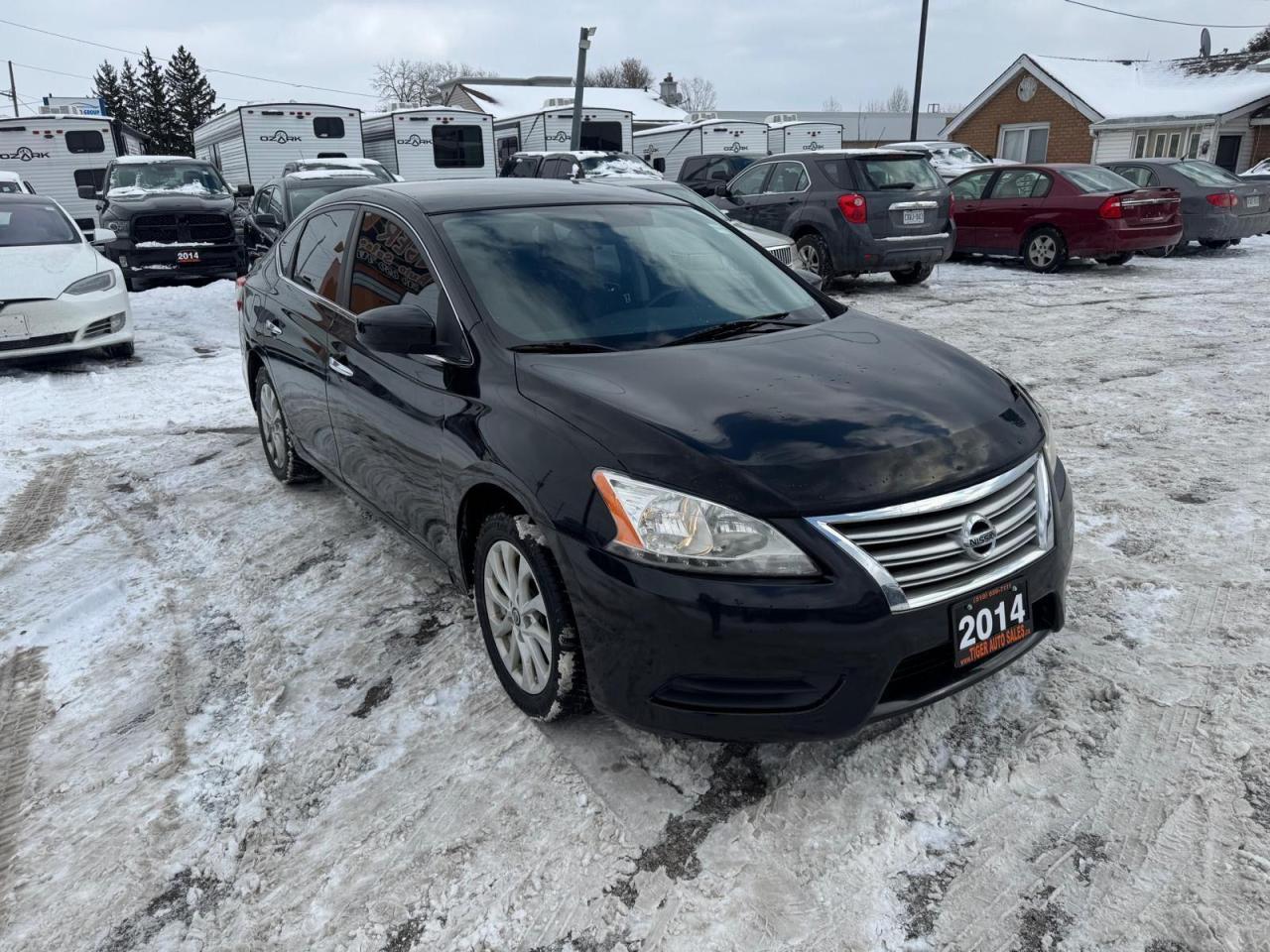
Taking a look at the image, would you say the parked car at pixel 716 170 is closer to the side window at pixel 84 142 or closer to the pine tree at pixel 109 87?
the side window at pixel 84 142

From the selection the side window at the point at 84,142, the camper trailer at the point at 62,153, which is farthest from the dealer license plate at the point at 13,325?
the side window at the point at 84,142

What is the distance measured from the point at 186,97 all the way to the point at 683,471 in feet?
213

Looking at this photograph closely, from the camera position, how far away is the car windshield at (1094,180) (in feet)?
42.5

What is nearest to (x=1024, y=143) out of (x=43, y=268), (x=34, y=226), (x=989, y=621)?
(x=34, y=226)

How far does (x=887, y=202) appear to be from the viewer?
11.6m

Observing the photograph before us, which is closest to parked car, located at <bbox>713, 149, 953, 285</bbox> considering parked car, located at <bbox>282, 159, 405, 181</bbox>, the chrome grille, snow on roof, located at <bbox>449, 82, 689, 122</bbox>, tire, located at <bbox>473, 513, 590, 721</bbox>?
parked car, located at <bbox>282, 159, 405, 181</bbox>

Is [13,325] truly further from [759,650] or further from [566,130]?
[566,130]

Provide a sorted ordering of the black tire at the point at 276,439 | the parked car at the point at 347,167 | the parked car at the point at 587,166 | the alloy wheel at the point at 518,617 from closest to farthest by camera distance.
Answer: the alloy wheel at the point at 518,617, the black tire at the point at 276,439, the parked car at the point at 347,167, the parked car at the point at 587,166

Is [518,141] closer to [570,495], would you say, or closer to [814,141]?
[814,141]

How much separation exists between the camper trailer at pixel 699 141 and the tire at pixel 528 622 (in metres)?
23.7

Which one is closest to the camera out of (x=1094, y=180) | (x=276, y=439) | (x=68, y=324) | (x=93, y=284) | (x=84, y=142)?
(x=276, y=439)

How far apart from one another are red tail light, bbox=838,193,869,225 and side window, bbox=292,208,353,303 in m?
8.24

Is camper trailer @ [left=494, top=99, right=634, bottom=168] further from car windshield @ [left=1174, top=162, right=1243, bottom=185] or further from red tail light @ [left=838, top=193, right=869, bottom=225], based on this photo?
red tail light @ [left=838, top=193, right=869, bottom=225]

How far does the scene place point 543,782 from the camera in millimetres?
2791
